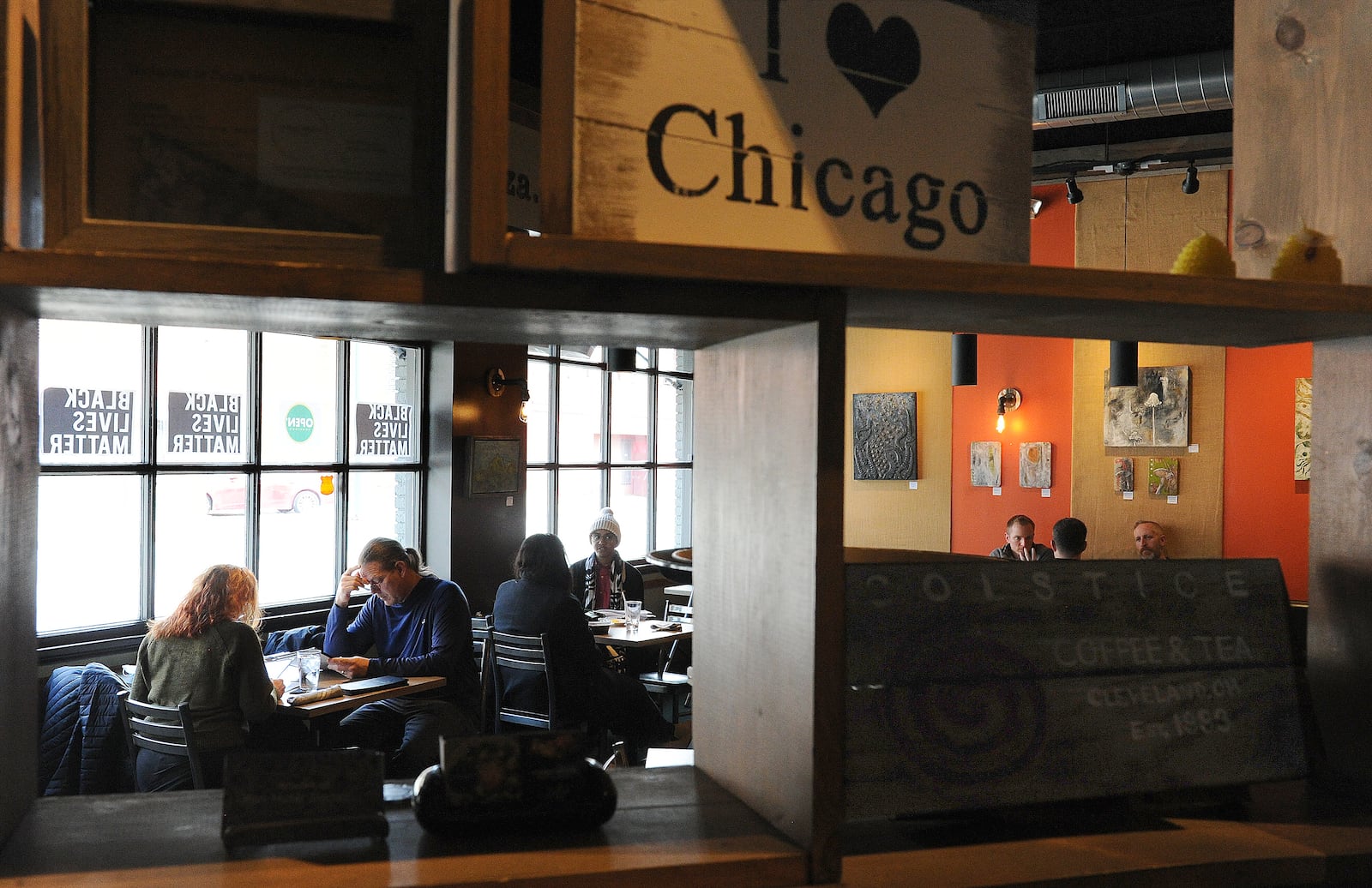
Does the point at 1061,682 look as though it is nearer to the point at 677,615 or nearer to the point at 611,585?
the point at 611,585

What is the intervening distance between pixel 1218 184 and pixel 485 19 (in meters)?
7.90

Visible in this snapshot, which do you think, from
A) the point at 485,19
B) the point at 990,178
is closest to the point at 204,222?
the point at 485,19

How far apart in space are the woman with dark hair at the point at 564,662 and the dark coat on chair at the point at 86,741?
1.66 metres

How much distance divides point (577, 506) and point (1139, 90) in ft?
17.7

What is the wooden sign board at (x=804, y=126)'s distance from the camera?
0.82 meters

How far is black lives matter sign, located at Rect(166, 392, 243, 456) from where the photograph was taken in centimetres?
584

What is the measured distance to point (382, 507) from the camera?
7.27 m

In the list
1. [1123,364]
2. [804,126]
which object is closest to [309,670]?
[804,126]

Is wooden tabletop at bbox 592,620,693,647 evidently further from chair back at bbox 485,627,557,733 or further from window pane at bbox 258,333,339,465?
window pane at bbox 258,333,339,465

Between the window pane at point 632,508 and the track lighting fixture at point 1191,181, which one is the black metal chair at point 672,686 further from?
the track lighting fixture at point 1191,181

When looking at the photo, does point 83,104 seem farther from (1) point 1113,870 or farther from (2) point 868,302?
(1) point 1113,870

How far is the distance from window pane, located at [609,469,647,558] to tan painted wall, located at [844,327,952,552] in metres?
1.93

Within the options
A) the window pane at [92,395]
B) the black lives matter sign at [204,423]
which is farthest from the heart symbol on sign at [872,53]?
the black lives matter sign at [204,423]

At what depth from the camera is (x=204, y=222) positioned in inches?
31.7
